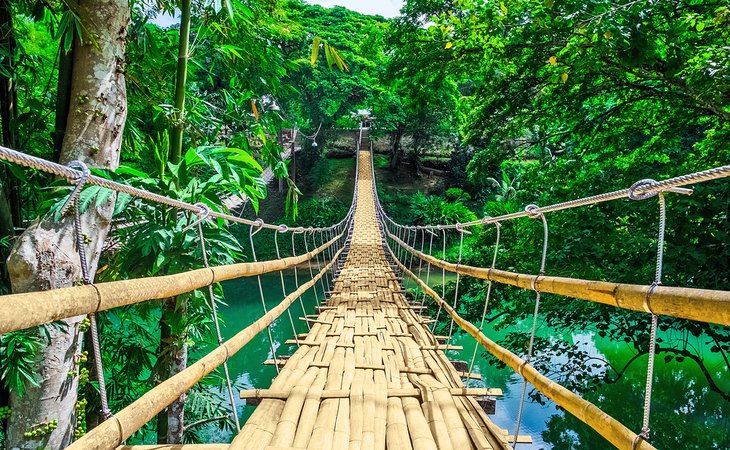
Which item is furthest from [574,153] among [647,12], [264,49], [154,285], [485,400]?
[154,285]

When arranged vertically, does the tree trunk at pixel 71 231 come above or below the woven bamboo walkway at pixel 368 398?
above

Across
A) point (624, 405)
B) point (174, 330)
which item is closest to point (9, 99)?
point (174, 330)

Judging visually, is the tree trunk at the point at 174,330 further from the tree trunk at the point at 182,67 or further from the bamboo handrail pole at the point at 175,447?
the bamboo handrail pole at the point at 175,447

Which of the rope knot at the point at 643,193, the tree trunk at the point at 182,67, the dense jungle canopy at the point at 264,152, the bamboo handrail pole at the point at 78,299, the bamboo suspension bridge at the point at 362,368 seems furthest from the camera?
the tree trunk at the point at 182,67

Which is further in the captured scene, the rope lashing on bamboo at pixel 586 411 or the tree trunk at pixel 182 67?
the tree trunk at pixel 182 67

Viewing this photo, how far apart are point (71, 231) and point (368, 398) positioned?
0.97 metres

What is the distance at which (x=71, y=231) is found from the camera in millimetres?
1302

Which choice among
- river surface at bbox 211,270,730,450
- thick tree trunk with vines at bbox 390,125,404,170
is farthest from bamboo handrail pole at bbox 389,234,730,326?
thick tree trunk with vines at bbox 390,125,404,170

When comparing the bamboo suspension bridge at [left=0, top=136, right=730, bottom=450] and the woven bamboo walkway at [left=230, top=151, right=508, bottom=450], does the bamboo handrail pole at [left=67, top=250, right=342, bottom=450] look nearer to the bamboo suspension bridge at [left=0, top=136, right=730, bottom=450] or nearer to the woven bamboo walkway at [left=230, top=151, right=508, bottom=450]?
the bamboo suspension bridge at [left=0, top=136, right=730, bottom=450]

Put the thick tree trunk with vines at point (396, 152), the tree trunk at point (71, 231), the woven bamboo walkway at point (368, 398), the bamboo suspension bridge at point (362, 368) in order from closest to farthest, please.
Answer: the bamboo suspension bridge at point (362, 368)
the woven bamboo walkway at point (368, 398)
the tree trunk at point (71, 231)
the thick tree trunk with vines at point (396, 152)

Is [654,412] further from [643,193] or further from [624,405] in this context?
[643,193]

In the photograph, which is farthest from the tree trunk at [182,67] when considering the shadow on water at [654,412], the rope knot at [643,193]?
the shadow on water at [654,412]

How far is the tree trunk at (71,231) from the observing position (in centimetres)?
123

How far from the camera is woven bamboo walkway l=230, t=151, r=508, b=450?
3.53ft
